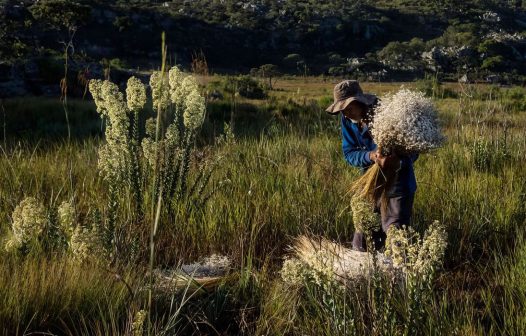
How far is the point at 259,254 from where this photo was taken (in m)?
2.57

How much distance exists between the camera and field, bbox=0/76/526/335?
1.65 metres

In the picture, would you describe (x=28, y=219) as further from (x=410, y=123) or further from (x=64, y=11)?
(x=64, y=11)

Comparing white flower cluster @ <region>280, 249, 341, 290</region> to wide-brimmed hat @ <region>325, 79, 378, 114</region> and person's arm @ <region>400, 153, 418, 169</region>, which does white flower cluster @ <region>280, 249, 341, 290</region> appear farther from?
wide-brimmed hat @ <region>325, 79, 378, 114</region>

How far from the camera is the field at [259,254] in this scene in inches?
64.8

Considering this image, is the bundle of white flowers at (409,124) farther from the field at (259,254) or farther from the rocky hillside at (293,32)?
the rocky hillside at (293,32)

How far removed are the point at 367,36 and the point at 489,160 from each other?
92.2 meters

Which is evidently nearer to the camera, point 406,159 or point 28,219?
point 28,219

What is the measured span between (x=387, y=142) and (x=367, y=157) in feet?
1.27

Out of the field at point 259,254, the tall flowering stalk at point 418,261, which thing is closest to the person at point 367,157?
the field at point 259,254

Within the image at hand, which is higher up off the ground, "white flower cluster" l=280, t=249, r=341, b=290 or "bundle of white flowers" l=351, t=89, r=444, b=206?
"bundle of white flowers" l=351, t=89, r=444, b=206

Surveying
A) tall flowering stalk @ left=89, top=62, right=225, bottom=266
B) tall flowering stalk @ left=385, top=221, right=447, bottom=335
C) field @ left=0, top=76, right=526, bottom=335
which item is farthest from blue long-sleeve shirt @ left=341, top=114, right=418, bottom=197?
tall flowering stalk @ left=385, top=221, right=447, bottom=335

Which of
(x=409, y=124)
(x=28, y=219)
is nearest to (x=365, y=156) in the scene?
(x=409, y=124)

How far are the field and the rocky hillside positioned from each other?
131ft

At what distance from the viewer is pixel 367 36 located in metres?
91.9
